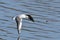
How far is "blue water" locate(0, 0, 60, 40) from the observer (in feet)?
37.2

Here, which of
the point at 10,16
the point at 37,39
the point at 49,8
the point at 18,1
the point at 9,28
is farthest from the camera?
the point at 18,1

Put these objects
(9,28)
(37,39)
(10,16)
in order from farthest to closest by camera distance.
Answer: (10,16)
(9,28)
(37,39)

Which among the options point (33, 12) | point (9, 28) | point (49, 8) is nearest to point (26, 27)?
point (9, 28)

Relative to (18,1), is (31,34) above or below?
below

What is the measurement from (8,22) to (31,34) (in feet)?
4.43

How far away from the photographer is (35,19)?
1284cm

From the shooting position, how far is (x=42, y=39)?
10992mm

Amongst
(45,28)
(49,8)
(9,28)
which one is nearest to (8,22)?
(9,28)

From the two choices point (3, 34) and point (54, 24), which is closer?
point (3, 34)

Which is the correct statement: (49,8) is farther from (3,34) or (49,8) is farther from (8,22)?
(3,34)

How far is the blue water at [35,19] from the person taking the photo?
11.3 meters

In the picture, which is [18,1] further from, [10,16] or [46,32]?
[46,32]

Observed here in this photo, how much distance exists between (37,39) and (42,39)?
6.1 inches

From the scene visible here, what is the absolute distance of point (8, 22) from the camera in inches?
491
